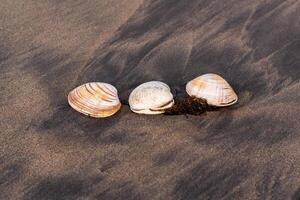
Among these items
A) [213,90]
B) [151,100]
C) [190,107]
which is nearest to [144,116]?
[151,100]

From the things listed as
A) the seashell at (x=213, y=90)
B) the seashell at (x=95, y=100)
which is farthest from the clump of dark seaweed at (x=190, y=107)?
the seashell at (x=95, y=100)

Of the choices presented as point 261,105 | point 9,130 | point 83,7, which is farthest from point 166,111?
point 83,7

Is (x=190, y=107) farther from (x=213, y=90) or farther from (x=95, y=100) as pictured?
(x=95, y=100)

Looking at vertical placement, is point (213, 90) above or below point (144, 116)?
above

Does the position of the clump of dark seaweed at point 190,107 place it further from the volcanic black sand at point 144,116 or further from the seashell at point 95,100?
the seashell at point 95,100

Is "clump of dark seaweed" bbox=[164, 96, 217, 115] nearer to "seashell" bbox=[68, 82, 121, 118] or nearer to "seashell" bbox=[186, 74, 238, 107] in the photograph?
"seashell" bbox=[186, 74, 238, 107]

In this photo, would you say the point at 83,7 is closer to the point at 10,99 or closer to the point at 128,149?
the point at 10,99

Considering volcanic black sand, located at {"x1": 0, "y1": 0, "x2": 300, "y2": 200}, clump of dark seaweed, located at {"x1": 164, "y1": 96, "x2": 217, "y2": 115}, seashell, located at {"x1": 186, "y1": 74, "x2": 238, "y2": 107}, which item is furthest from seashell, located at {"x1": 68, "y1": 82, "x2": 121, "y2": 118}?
seashell, located at {"x1": 186, "y1": 74, "x2": 238, "y2": 107}
